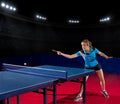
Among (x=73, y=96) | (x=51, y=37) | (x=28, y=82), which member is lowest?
(x=73, y=96)

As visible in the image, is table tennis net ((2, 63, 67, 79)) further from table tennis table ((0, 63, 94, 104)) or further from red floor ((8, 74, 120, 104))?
red floor ((8, 74, 120, 104))

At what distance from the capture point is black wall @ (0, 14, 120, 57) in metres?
13.0

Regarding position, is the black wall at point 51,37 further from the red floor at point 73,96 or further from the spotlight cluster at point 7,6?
the red floor at point 73,96

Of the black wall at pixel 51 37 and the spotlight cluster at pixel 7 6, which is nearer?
the spotlight cluster at pixel 7 6

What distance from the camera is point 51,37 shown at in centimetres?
1580

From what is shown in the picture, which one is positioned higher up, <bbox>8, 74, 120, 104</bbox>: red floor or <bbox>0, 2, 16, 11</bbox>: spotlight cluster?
<bbox>0, 2, 16, 11</bbox>: spotlight cluster

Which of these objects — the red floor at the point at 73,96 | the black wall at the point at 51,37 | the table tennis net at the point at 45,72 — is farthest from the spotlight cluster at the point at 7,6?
the table tennis net at the point at 45,72

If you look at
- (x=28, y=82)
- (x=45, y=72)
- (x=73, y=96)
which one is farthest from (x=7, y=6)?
(x=28, y=82)

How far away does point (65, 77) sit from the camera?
3.59 meters

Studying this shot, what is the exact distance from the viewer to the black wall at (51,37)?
1295cm

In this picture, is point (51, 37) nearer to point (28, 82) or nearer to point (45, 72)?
point (45, 72)

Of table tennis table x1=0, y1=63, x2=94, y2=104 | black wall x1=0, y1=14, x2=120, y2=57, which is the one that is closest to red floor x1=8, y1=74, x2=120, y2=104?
table tennis table x1=0, y1=63, x2=94, y2=104

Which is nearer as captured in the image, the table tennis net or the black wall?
the table tennis net

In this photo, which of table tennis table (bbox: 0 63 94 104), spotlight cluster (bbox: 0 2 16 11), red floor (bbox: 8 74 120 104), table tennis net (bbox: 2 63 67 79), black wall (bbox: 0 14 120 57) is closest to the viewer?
table tennis table (bbox: 0 63 94 104)
